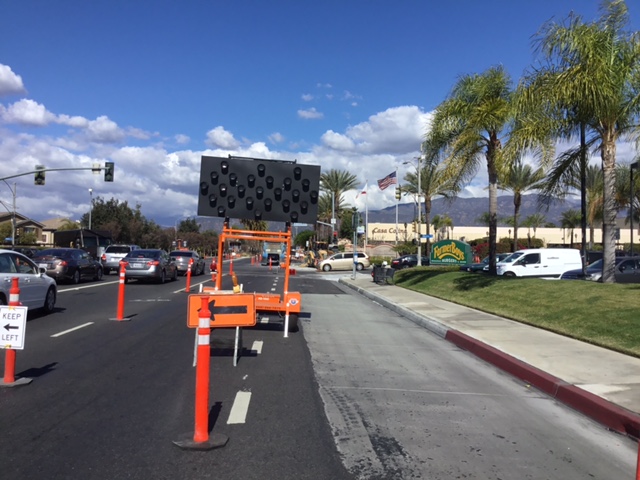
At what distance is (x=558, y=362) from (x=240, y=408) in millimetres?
5289

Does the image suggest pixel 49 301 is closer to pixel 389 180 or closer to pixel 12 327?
pixel 12 327

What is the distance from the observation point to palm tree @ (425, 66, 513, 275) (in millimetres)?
20703

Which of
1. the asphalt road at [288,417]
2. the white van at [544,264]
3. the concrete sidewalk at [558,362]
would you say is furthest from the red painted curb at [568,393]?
the white van at [544,264]

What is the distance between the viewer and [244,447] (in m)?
5.30

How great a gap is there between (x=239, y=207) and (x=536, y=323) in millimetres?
7190

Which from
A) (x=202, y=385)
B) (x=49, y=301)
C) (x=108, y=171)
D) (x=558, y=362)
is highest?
(x=108, y=171)

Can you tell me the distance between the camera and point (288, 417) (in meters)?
6.30

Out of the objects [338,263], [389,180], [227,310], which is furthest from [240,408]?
[338,263]

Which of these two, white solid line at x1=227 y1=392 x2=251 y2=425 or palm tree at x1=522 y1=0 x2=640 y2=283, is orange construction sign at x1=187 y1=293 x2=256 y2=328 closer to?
white solid line at x1=227 y1=392 x2=251 y2=425

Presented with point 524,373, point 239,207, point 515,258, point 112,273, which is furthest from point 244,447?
point 112,273

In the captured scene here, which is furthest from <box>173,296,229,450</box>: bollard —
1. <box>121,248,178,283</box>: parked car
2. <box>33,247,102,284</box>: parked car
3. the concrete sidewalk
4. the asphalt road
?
<box>121,248,178,283</box>: parked car

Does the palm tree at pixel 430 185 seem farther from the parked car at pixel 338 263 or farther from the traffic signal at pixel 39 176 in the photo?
the traffic signal at pixel 39 176

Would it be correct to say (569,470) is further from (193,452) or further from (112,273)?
(112,273)

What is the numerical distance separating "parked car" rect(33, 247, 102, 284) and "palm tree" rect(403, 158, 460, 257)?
49.5 feet
